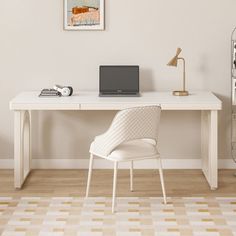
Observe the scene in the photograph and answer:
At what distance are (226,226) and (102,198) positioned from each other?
982 mm

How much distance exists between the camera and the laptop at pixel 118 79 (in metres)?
5.17

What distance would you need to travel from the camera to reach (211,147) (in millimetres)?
4832

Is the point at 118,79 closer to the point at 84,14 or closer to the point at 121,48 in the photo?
the point at 121,48

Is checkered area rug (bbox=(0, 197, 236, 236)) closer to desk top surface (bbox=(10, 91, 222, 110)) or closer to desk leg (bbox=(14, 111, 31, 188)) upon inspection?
desk leg (bbox=(14, 111, 31, 188))

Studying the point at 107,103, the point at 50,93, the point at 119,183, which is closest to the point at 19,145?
the point at 50,93

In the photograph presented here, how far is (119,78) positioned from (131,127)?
1.01 m

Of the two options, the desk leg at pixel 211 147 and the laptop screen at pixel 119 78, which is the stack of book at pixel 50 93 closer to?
the laptop screen at pixel 119 78

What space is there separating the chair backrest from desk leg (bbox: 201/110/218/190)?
58cm

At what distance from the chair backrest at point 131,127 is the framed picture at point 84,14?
1.26m

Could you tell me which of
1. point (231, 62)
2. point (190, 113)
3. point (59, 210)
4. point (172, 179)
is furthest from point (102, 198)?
point (231, 62)

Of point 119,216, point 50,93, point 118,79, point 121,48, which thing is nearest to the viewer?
point 119,216

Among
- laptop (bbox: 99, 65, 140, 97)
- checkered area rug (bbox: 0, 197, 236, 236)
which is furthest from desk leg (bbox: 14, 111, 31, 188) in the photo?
laptop (bbox: 99, 65, 140, 97)

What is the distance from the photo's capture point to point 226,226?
13.3 ft

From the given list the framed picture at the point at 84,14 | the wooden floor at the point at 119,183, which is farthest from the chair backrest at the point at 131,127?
the framed picture at the point at 84,14
